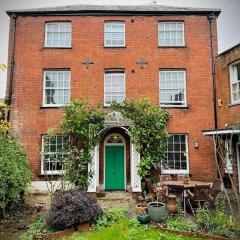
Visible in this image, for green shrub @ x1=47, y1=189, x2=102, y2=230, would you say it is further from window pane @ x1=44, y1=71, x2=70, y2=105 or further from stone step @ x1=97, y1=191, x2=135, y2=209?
window pane @ x1=44, y1=71, x2=70, y2=105

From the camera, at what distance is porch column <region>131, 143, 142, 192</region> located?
1448 centimetres

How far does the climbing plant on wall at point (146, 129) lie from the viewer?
14.8m

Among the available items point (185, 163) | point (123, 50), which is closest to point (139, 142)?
point (185, 163)

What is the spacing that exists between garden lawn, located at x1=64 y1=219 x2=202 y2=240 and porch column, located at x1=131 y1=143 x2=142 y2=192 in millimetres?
5013

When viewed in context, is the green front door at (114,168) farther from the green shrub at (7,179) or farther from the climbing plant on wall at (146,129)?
the green shrub at (7,179)

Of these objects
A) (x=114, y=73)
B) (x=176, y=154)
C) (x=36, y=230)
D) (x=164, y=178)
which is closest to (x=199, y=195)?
(x=164, y=178)

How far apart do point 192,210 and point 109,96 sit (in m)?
8.28

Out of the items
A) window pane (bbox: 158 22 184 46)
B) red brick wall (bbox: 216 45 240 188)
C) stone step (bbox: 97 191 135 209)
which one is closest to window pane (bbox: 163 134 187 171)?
red brick wall (bbox: 216 45 240 188)

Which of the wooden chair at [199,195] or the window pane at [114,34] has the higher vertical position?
the window pane at [114,34]

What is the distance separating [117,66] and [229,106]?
6.63m

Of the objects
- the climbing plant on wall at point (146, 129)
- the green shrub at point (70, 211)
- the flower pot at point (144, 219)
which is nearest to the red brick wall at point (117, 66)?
the climbing plant on wall at point (146, 129)

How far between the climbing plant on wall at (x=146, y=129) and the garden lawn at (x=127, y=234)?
18.2 feet

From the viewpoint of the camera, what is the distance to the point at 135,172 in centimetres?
1462

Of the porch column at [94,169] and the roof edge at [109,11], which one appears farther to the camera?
the roof edge at [109,11]
